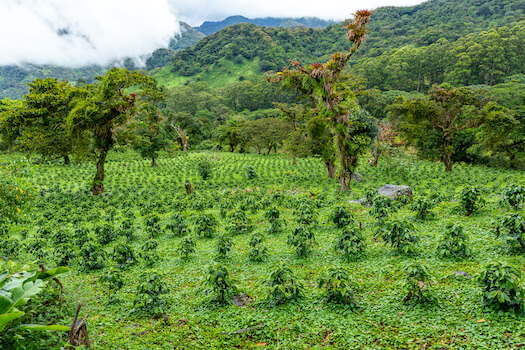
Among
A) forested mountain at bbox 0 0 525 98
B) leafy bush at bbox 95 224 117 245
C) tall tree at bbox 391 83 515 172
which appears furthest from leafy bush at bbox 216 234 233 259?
forested mountain at bbox 0 0 525 98

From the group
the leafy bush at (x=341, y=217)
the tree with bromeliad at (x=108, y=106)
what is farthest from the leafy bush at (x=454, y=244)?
the tree with bromeliad at (x=108, y=106)

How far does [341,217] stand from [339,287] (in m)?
5.23

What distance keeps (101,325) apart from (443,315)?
6983 millimetres

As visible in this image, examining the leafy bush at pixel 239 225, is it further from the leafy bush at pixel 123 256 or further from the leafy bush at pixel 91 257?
the leafy bush at pixel 91 257

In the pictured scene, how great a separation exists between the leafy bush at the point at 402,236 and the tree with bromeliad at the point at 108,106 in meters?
18.8

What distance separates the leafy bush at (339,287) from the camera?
5730 mm

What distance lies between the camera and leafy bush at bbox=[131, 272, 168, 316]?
6.17m

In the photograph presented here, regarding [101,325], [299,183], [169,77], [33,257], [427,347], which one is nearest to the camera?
[427,347]

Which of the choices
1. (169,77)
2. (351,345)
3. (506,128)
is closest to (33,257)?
(351,345)

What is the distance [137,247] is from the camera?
36.4ft

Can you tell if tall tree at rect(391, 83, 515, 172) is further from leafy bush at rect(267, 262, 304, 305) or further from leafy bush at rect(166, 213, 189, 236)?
leafy bush at rect(267, 262, 304, 305)

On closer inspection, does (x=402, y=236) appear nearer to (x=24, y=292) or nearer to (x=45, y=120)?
(x=24, y=292)

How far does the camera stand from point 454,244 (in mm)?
7406

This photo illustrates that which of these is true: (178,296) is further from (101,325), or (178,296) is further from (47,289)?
(47,289)
